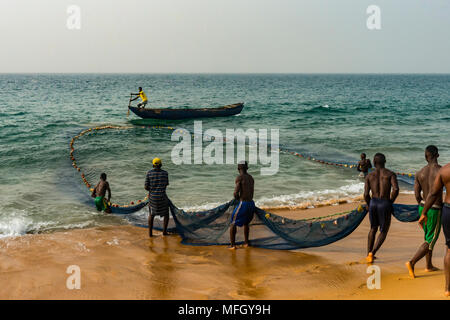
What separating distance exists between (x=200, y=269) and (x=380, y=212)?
108 inches

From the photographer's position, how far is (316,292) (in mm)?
4738

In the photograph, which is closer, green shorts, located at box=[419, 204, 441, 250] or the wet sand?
green shorts, located at box=[419, 204, 441, 250]

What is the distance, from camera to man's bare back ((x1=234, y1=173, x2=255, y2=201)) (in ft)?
20.2

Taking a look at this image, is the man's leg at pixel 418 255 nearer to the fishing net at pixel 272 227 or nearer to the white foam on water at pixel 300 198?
the fishing net at pixel 272 227

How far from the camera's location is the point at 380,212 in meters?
5.43

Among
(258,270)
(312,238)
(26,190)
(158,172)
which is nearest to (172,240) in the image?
(158,172)

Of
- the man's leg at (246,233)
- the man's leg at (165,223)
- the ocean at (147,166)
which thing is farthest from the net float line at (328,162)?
the man's leg at (165,223)

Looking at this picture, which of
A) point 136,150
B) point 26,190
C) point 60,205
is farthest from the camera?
point 136,150

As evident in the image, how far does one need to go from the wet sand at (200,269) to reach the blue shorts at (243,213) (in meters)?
0.49

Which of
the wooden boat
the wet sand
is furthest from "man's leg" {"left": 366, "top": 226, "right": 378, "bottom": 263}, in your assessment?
the wooden boat

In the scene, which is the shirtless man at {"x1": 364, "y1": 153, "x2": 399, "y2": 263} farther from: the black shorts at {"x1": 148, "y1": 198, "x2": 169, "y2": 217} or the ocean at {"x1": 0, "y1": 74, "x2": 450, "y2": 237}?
the ocean at {"x1": 0, "y1": 74, "x2": 450, "y2": 237}
